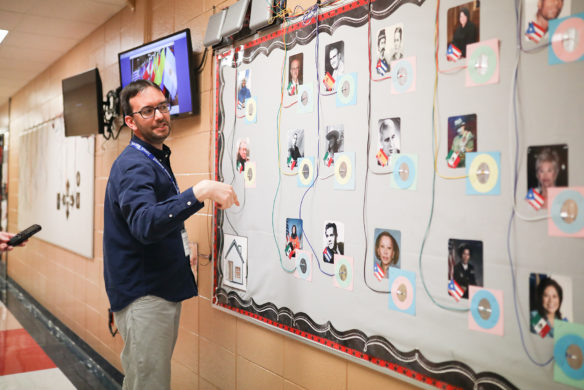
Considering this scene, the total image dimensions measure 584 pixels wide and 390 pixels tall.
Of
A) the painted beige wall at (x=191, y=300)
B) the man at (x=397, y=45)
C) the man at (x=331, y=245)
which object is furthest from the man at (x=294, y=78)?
the man at (x=331, y=245)

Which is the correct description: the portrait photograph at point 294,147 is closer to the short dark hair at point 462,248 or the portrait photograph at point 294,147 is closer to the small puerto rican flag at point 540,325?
the short dark hair at point 462,248

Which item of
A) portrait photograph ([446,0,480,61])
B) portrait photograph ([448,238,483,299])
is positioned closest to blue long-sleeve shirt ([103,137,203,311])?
portrait photograph ([448,238,483,299])

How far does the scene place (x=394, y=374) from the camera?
1387 millimetres

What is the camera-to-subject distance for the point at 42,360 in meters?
3.41

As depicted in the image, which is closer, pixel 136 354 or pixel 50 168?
pixel 136 354

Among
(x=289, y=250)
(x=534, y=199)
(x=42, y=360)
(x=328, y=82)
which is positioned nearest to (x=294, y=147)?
(x=328, y=82)

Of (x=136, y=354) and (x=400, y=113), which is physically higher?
(x=400, y=113)

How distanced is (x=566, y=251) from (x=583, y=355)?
0.82ft

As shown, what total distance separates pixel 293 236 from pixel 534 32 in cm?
112

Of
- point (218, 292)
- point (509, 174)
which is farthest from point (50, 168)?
point (509, 174)

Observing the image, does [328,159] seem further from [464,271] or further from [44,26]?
[44,26]

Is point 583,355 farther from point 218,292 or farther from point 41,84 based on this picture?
point 41,84

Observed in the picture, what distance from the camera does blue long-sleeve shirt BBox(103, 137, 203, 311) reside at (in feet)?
5.27

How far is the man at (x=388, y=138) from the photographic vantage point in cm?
140
